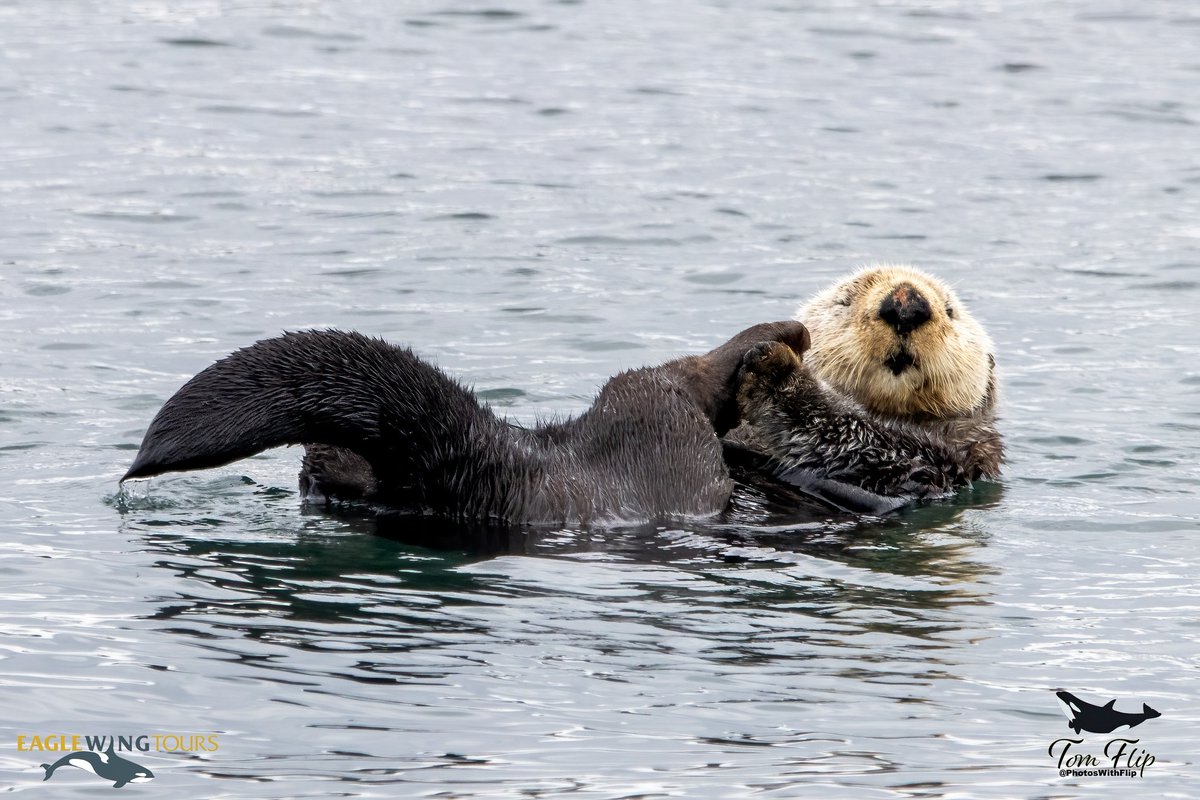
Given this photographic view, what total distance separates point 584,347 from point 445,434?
3429 mm

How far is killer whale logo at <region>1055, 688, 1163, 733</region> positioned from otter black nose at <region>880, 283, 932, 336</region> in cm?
218

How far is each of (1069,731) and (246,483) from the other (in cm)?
332

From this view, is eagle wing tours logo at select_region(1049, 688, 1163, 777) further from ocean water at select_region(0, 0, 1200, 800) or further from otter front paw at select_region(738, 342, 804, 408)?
otter front paw at select_region(738, 342, 804, 408)

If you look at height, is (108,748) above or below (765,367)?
below

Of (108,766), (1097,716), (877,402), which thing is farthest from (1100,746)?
(877,402)

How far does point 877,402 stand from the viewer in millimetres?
6227

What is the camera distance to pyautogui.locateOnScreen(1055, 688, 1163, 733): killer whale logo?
3891 millimetres

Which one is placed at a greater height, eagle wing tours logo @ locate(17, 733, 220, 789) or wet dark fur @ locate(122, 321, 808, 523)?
wet dark fur @ locate(122, 321, 808, 523)

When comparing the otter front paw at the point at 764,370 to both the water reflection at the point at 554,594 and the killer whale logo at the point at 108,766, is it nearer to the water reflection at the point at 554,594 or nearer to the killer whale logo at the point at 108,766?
the water reflection at the point at 554,594

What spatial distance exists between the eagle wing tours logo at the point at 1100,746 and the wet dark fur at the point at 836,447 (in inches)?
79.5

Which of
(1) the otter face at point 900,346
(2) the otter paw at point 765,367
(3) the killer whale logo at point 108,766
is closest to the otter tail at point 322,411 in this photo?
(2) the otter paw at point 765,367

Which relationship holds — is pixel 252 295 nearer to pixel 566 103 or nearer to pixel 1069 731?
pixel 566 103

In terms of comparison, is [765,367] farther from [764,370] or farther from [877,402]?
[877,402]

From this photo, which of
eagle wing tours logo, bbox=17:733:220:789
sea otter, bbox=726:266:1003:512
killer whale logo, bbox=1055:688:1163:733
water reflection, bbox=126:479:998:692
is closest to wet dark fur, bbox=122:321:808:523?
water reflection, bbox=126:479:998:692
